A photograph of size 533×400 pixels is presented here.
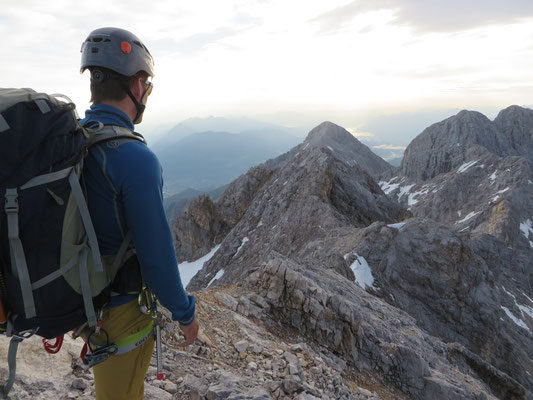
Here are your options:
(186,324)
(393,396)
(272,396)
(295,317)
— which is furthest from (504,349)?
(186,324)

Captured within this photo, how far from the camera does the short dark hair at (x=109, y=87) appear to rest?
3.34 m

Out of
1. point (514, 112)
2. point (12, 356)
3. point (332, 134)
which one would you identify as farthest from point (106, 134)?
point (514, 112)

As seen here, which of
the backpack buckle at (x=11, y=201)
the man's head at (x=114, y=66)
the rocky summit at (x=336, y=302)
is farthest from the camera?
the rocky summit at (x=336, y=302)

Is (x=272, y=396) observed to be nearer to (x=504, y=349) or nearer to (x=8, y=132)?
(x=8, y=132)

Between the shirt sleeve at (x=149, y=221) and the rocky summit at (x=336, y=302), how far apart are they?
351 centimetres

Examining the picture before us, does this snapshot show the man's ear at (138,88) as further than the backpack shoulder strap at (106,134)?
Yes

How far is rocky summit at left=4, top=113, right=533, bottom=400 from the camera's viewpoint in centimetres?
762

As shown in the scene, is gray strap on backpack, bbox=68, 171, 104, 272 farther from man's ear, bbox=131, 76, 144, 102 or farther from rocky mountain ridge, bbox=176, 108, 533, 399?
rocky mountain ridge, bbox=176, 108, 533, 399

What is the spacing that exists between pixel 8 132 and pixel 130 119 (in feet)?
3.84

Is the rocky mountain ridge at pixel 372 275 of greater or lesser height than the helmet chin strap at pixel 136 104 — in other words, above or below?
below

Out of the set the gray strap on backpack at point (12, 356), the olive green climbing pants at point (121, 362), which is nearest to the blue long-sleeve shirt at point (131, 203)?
the olive green climbing pants at point (121, 362)

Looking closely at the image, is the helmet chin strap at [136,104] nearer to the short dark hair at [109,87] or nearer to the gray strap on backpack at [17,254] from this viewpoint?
the short dark hair at [109,87]

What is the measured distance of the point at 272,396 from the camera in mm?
6367

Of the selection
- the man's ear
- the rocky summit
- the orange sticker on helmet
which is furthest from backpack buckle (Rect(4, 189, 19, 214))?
the rocky summit
